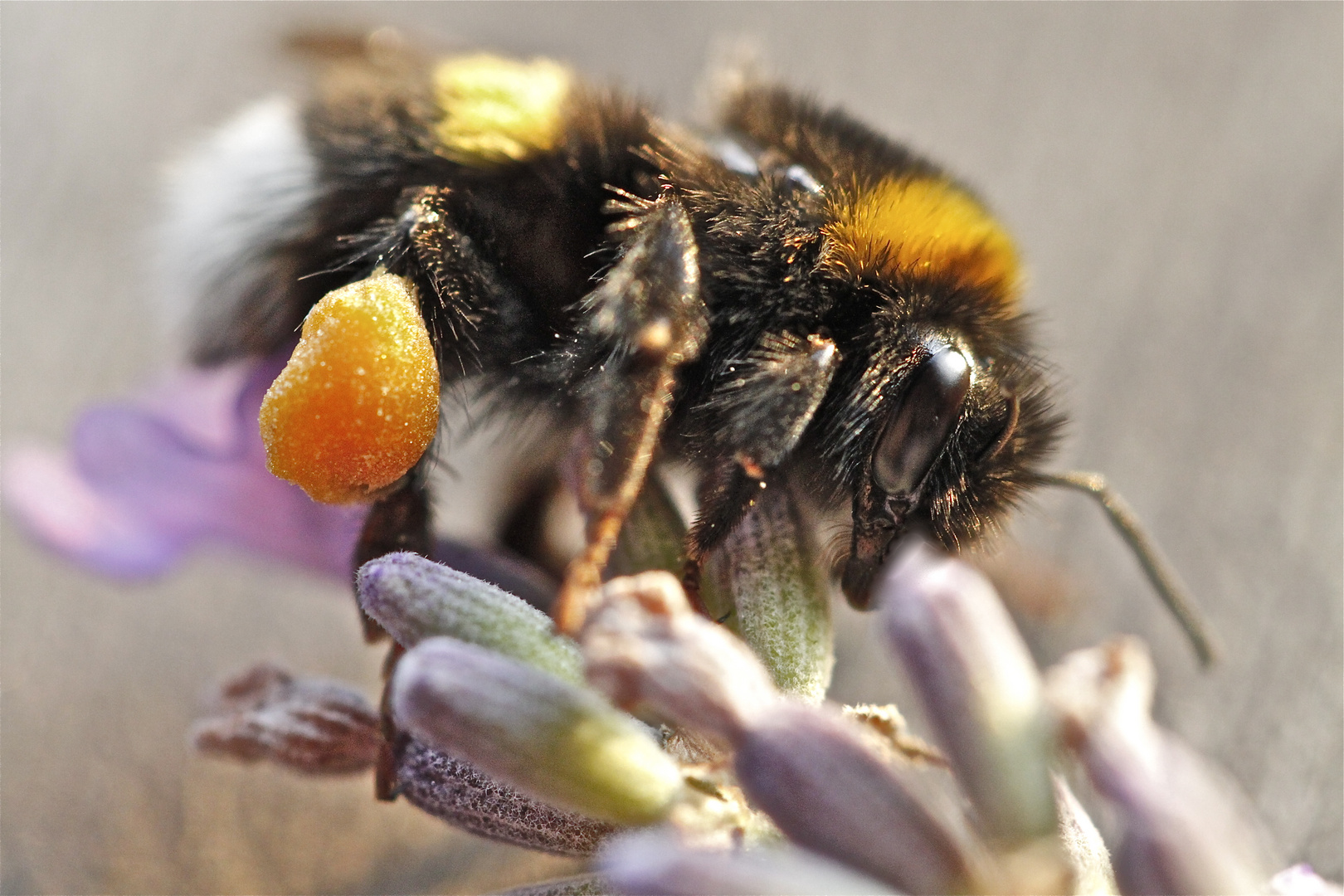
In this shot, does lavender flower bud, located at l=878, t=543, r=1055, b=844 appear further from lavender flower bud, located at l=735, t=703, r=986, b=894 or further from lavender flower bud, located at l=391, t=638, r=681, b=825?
lavender flower bud, located at l=391, t=638, r=681, b=825

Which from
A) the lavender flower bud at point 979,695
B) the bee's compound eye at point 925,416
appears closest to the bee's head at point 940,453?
the bee's compound eye at point 925,416

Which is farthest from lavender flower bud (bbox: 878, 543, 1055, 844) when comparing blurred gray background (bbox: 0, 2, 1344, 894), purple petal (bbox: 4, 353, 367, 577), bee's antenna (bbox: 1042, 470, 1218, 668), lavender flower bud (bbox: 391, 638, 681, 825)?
purple petal (bbox: 4, 353, 367, 577)

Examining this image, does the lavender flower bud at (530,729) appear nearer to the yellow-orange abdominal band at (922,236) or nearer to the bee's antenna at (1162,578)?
the yellow-orange abdominal band at (922,236)

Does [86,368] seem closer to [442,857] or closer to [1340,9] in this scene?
[442,857]

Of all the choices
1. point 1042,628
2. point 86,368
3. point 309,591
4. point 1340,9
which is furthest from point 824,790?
point 1340,9

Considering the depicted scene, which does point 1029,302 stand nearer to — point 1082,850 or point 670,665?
point 1082,850

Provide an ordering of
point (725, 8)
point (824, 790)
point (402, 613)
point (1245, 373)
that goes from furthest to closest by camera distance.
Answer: point (725, 8)
point (1245, 373)
point (402, 613)
point (824, 790)
